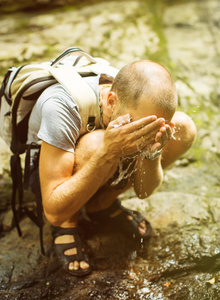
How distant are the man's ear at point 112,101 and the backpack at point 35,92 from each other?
9cm

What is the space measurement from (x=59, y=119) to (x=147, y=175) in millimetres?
703

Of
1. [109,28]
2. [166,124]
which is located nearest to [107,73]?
[166,124]

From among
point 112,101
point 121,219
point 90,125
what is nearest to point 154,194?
point 121,219

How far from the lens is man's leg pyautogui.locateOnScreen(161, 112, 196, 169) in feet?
6.62

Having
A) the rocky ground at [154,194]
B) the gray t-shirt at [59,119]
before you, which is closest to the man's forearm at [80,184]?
the gray t-shirt at [59,119]

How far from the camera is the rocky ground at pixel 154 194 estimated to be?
6.10 feet

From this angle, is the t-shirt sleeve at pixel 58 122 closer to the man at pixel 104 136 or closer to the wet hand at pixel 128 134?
the man at pixel 104 136

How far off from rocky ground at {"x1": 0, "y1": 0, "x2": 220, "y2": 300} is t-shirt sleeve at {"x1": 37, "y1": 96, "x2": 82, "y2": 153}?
0.89 m

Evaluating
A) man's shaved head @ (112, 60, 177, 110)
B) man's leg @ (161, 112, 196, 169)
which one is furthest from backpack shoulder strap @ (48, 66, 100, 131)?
man's leg @ (161, 112, 196, 169)

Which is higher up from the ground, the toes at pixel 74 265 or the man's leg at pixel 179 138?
the man's leg at pixel 179 138

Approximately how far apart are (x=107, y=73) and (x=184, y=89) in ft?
5.71

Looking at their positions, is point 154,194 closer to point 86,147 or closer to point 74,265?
point 74,265

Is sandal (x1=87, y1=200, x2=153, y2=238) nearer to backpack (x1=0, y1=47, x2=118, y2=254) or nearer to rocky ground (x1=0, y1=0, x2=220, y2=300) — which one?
rocky ground (x1=0, y1=0, x2=220, y2=300)

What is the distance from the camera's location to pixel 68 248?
6.59ft
